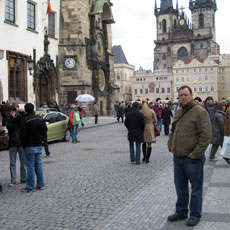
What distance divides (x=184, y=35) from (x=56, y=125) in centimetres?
11007

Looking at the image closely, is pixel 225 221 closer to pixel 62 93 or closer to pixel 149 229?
pixel 149 229

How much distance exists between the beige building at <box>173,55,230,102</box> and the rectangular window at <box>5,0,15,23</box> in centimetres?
8149

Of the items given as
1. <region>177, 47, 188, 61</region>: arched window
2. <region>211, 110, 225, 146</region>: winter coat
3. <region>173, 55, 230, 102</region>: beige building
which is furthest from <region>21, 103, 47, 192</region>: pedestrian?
<region>177, 47, 188, 61</region>: arched window

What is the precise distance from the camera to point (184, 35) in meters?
121

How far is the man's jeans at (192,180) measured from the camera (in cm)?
517

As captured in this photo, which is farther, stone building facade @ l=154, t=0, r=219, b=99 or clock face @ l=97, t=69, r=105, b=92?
stone building facade @ l=154, t=0, r=219, b=99

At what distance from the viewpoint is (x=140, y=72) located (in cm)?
11250

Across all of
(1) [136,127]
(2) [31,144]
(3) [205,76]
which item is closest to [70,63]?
(1) [136,127]

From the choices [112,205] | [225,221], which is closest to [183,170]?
[225,221]

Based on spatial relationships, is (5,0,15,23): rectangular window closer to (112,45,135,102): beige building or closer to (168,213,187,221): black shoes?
(168,213,187,221): black shoes

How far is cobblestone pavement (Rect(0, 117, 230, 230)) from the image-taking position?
17.6 feet

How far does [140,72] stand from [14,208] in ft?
353

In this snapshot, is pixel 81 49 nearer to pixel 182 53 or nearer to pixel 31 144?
pixel 31 144

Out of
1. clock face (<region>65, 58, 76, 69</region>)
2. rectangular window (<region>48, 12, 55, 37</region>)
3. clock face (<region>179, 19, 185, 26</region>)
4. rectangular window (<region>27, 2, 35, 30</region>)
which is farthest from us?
clock face (<region>179, 19, 185, 26</region>)
